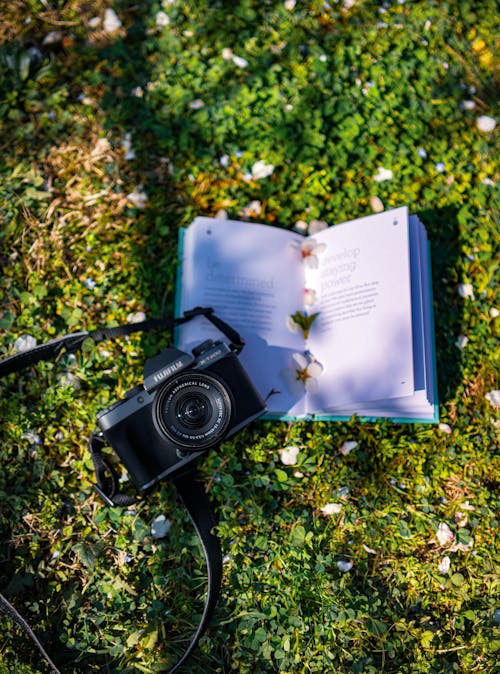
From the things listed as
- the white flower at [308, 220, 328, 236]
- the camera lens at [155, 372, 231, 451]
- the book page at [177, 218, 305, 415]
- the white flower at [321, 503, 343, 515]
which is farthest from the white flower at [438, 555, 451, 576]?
the white flower at [308, 220, 328, 236]

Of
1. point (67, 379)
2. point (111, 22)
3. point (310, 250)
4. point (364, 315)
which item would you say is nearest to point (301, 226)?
point (310, 250)

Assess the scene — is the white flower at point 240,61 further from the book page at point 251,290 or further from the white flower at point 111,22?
the book page at point 251,290

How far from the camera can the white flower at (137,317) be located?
2.73 m

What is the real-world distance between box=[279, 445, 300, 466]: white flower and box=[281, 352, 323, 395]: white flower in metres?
0.24

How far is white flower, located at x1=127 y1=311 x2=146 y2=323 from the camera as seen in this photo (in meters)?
2.73

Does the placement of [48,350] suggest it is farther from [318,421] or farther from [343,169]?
[343,169]

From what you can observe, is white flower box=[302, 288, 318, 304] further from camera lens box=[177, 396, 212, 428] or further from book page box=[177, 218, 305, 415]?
camera lens box=[177, 396, 212, 428]

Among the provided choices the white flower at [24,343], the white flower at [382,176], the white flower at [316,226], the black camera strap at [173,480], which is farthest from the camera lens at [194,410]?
the white flower at [382,176]

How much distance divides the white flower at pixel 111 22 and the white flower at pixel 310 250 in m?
1.47

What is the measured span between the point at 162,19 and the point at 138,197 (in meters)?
1.00

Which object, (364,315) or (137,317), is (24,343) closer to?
(137,317)

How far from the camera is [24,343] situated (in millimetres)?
2656

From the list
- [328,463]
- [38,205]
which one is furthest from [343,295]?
[38,205]

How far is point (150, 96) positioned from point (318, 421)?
1.76 m
